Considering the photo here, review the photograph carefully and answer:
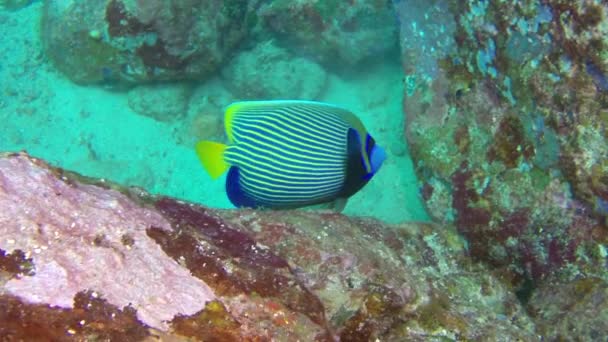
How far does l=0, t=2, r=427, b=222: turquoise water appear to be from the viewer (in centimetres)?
547

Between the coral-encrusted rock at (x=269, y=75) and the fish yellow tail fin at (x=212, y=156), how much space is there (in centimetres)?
378

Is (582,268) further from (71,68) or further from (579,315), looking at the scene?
(71,68)

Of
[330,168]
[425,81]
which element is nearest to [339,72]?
→ [425,81]

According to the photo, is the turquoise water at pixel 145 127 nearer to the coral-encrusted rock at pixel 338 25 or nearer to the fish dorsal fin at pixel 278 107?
the coral-encrusted rock at pixel 338 25

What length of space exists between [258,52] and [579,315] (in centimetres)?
487

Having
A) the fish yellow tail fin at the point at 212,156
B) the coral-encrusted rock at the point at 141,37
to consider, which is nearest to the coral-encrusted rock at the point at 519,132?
the fish yellow tail fin at the point at 212,156

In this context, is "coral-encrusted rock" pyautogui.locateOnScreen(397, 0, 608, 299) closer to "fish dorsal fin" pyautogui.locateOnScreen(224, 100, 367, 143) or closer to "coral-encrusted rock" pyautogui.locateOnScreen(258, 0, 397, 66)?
"fish dorsal fin" pyautogui.locateOnScreen(224, 100, 367, 143)

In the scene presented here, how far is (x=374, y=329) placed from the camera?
1805 mm

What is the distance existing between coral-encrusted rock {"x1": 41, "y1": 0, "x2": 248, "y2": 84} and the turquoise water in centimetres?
45

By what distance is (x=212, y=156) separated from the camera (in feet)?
7.72

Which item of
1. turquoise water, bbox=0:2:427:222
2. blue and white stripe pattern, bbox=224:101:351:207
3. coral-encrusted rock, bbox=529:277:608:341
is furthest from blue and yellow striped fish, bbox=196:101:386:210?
turquoise water, bbox=0:2:427:222

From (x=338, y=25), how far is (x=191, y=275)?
16.2ft

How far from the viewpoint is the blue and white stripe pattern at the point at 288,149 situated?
7.87ft

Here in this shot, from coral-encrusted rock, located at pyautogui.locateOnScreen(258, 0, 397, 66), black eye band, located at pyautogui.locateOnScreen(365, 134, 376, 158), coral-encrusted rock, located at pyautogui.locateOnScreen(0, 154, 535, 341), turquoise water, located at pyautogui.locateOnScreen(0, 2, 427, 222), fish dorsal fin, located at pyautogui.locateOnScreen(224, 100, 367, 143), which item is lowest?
turquoise water, located at pyautogui.locateOnScreen(0, 2, 427, 222)
